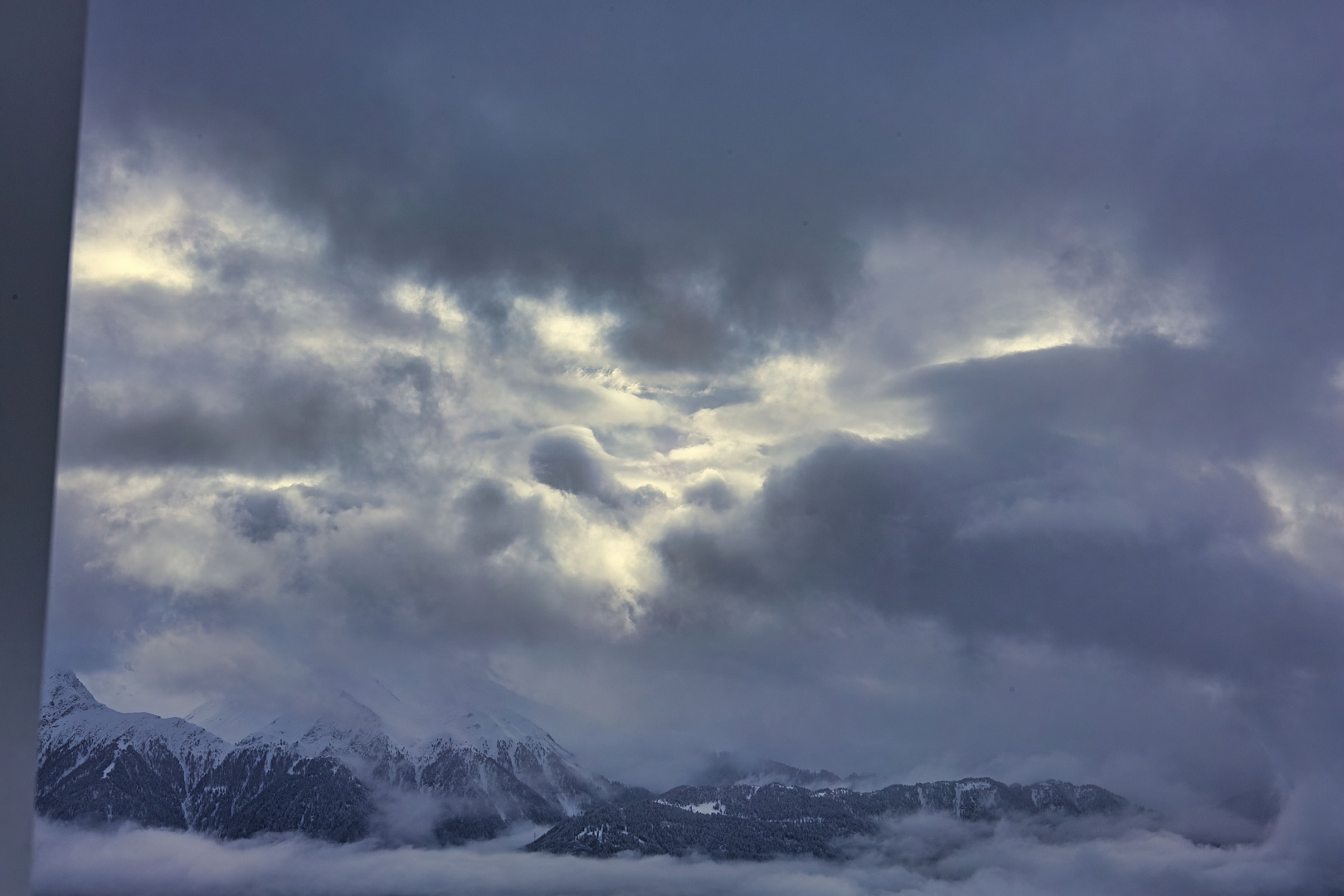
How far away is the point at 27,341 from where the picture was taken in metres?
3.00

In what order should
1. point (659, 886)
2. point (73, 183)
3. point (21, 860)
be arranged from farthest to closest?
point (659, 886)
point (73, 183)
point (21, 860)

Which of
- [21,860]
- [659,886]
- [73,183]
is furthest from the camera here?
[659,886]

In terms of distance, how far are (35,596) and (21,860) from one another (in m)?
0.84

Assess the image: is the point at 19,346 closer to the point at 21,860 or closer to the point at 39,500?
the point at 39,500

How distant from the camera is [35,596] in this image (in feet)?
9.79

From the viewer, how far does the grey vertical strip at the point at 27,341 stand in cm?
Answer: 286

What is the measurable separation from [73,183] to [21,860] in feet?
7.51

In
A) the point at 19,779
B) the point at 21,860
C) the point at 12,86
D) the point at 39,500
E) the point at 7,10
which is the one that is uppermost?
the point at 7,10

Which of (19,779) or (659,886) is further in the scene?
(659,886)

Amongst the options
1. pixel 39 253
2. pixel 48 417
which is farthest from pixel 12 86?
pixel 48 417

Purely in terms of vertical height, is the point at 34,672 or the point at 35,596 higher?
the point at 35,596

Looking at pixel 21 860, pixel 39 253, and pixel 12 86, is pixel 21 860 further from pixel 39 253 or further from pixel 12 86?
pixel 12 86

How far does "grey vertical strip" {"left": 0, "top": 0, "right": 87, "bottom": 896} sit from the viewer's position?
2.86 meters

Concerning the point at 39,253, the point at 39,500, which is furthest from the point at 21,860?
the point at 39,253
